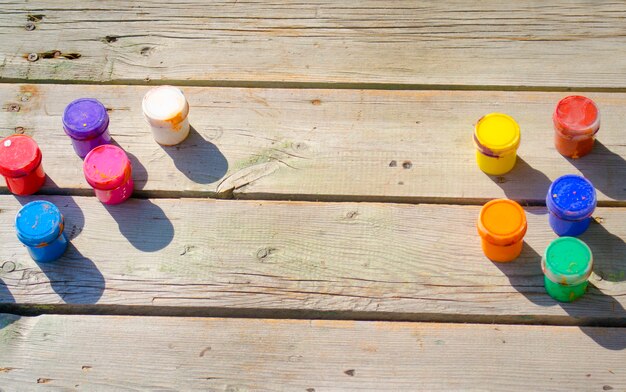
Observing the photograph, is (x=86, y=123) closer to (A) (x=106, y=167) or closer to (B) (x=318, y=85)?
(A) (x=106, y=167)

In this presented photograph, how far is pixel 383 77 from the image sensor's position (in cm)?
203

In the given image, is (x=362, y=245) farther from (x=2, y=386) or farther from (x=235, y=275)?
(x=2, y=386)

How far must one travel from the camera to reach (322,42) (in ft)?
6.89

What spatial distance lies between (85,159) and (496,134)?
873 mm

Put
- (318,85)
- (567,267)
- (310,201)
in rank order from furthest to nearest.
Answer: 1. (318,85)
2. (310,201)
3. (567,267)

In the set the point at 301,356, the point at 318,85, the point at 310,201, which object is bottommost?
the point at 301,356

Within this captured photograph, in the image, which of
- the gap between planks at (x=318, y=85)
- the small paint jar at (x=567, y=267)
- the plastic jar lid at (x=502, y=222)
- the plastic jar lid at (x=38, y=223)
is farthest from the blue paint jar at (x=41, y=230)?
the small paint jar at (x=567, y=267)

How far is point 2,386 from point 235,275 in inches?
19.4

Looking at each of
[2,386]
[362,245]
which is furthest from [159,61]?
[2,386]

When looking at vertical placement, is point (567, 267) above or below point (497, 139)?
below

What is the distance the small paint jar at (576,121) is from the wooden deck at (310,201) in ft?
0.18

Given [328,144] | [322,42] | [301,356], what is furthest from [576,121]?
[301,356]

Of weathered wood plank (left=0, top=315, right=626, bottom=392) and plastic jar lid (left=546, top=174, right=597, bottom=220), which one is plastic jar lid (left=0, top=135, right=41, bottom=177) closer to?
weathered wood plank (left=0, top=315, right=626, bottom=392)

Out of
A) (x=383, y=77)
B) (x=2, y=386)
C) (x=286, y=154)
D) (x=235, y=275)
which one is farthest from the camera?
(x=383, y=77)
